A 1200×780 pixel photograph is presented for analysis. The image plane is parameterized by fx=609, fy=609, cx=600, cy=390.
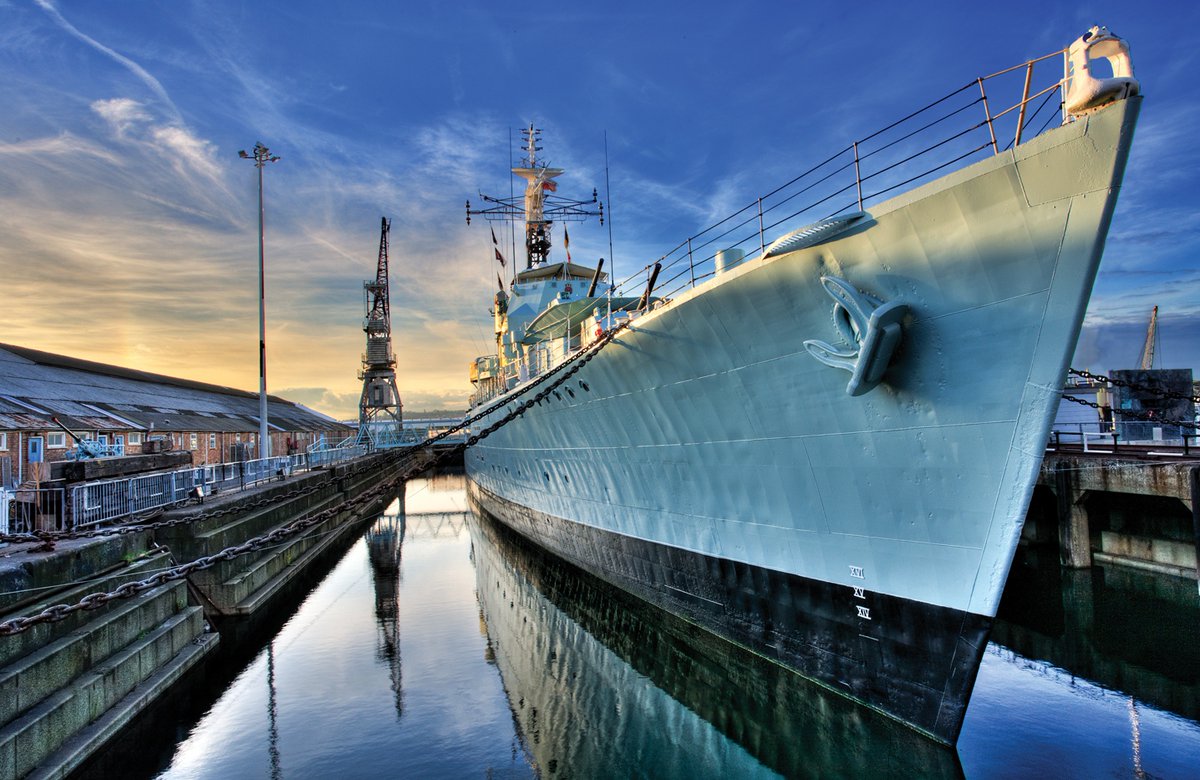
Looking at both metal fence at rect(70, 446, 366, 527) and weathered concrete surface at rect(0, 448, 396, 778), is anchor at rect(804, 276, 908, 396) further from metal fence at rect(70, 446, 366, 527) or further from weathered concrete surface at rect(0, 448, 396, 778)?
metal fence at rect(70, 446, 366, 527)

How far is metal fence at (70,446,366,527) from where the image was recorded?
992cm

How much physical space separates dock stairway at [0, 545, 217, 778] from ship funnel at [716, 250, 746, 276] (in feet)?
25.8

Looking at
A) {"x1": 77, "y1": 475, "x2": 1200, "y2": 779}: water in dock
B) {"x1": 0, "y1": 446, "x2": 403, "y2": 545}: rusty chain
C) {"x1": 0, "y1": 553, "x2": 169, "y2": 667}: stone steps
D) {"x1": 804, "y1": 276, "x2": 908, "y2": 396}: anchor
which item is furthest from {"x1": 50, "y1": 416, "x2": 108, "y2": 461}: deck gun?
{"x1": 804, "y1": 276, "x2": 908, "y2": 396}: anchor

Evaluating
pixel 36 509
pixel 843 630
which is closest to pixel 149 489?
pixel 36 509

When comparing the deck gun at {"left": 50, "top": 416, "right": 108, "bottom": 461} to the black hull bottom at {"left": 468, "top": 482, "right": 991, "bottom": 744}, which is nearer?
the black hull bottom at {"left": 468, "top": 482, "right": 991, "bottom": 744}

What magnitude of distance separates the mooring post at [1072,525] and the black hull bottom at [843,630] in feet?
32.7

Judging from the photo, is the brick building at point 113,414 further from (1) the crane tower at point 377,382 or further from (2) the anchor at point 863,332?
(2) the anchor at point 863,332

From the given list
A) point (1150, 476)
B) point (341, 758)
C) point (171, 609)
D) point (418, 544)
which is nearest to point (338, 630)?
point (171, 609)

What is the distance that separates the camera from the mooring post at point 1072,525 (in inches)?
539

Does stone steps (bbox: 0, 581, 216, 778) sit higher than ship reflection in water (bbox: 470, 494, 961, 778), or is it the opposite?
stone steps (bbox: 0, 581, 216, 778)

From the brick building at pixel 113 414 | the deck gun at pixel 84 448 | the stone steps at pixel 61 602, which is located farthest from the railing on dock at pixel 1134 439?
the deck gun at pixel 84 448

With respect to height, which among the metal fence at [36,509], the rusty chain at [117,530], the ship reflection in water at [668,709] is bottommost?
the ship reflection in water at [668,709]

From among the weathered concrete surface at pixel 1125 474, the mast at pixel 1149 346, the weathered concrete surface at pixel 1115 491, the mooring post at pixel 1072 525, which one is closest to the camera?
the weathered concrete surface at pixel 1125 474

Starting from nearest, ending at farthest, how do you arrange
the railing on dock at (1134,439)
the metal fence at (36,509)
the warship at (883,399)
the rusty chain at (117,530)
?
1. the warship at (883,399)
2. the rusty chain at (117,530)
3. the metal fence at (36,509)
4. the railing on dock at (1134,439)
